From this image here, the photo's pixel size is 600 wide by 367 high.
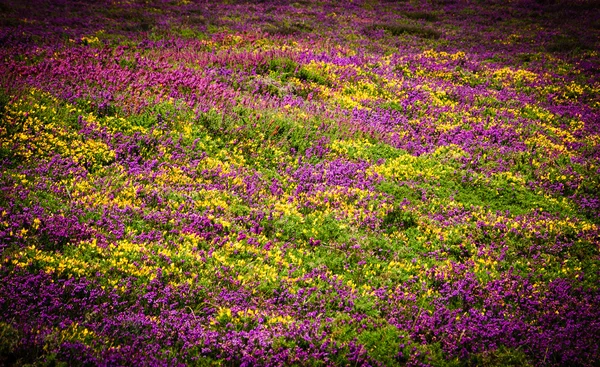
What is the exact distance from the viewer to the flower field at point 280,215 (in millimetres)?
5996

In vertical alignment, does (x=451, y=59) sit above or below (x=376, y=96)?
above

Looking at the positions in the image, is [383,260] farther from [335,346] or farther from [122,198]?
[122,198]

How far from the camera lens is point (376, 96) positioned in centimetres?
1642

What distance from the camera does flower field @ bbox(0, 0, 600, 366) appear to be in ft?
19.7

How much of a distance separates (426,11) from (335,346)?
36287 millimetres

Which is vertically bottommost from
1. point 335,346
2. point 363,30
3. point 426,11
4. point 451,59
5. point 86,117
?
point 335,346

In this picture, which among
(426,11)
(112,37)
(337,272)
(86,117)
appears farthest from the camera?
(426,11)

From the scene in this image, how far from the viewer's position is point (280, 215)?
8812 mm

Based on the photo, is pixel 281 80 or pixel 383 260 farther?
pixel 281 80

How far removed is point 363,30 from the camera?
28609 millimetres

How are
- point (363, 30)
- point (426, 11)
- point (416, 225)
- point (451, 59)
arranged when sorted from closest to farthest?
point (416, 225), point (451, 59), point (363, 30), point (426, 11)

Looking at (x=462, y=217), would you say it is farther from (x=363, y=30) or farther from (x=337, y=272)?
(x=363, y=30)

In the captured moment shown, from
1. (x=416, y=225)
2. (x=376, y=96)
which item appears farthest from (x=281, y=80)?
(x=416, y=225)

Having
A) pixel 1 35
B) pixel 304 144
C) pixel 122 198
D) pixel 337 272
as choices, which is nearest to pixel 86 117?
pixel 122 198
